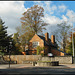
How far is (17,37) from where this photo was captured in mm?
44125

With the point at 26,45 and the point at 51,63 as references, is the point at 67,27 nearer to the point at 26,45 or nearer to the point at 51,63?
the point at 26,45

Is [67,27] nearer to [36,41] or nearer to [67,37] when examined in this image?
[67,37]

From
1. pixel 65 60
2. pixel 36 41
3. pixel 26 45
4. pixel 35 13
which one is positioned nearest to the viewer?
pixel 65 60

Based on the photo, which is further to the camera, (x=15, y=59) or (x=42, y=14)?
(x=42, y=14)

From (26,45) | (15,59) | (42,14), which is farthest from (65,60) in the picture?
(42,14)

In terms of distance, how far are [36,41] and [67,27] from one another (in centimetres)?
1130

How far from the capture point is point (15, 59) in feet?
96.1

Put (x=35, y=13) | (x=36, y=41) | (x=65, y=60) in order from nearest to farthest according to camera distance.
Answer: (x=65, y=60) < (x=36, y=41) < (x=35, y=13)

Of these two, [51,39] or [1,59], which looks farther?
[51,39]

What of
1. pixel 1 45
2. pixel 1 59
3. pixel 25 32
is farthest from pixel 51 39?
pixel 1 59

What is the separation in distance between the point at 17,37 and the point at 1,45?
37.2ft

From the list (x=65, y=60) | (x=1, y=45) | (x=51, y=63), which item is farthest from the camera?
(x=1, y=45)

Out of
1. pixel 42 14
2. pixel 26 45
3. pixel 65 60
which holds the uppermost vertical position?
pixel 42 14

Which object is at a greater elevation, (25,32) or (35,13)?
(35,13)
